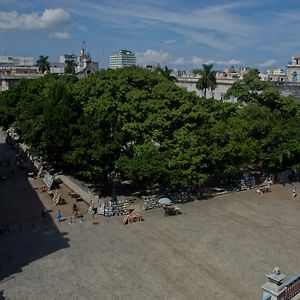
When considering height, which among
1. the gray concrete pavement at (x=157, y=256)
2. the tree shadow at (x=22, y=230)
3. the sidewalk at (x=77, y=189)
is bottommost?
the gray concrete pavement at (x=157, y=256)

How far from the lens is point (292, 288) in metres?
16.4

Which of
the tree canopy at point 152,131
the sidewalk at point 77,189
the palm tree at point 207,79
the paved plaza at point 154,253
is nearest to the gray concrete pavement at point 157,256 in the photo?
the paved plaza at point 154,253

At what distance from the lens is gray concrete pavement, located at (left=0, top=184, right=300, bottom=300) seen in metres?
20.4

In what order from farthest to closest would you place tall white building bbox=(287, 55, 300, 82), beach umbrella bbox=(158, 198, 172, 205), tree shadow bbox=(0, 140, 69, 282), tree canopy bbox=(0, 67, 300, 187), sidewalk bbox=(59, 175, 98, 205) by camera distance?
tall white building bbox=(287, 55, 300, 82), sidewalk bbox=(59, 175, 98, 205), tree canopy bbox=(0, 67, 300, 187), beach umbrella bbox=(158, 198, 172, 205), tree shadow bbox=(0, 140, 69, 282)

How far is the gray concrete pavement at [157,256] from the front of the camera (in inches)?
802

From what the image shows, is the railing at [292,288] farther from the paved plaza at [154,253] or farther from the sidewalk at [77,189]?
the sidewalk at [77,189]

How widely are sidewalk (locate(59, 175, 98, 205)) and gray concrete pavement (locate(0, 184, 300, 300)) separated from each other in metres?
4.63

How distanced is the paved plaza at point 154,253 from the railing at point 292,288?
143 inches

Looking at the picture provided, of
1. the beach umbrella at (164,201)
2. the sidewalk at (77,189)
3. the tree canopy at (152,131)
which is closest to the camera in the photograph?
the beach umbrella at (164,201)

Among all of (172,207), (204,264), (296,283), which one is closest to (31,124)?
(172,207)

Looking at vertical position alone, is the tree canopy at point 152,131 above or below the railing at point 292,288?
above

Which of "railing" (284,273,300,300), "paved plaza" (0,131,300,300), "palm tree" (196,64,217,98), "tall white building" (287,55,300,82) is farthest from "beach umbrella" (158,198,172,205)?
"tall white building" (287,55,300,82)

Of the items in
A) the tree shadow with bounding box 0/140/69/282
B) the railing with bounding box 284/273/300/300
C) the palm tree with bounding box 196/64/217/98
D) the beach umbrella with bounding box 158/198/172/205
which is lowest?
the tree shadow with bounding box 0/140/69/282

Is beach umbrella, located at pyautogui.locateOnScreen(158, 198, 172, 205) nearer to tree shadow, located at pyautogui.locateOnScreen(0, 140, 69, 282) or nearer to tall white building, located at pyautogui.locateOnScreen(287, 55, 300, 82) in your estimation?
tree shadow, located at pyautogui.locateOnScreen(0, 140, 69, 282)
